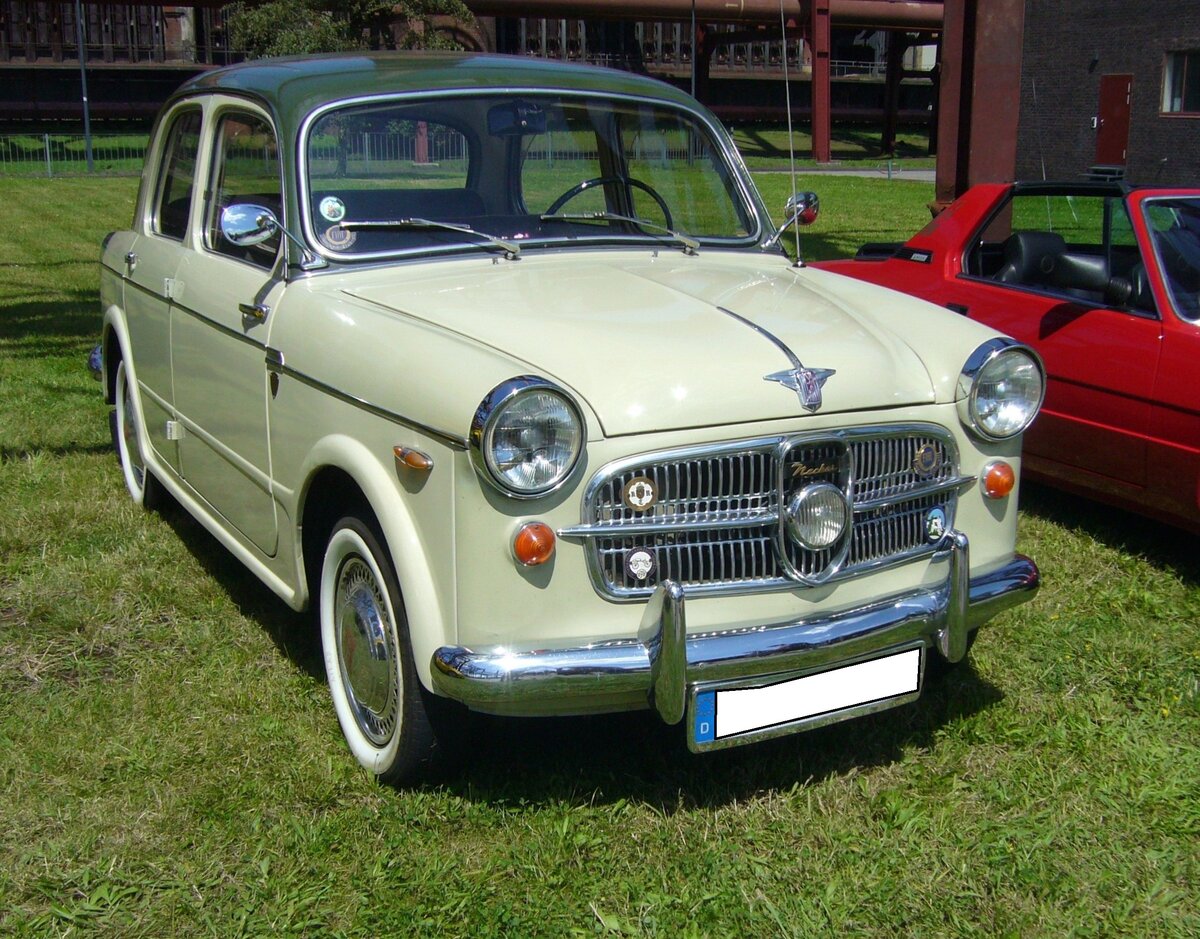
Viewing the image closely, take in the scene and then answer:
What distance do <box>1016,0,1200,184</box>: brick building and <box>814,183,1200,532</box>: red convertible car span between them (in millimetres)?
21126

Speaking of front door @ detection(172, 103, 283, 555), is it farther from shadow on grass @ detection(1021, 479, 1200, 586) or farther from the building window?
the building window

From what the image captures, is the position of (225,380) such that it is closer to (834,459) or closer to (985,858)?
(834,459)

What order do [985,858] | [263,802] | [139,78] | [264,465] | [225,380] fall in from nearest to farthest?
[985,858] < [263,802] < [264,465] < [225,380] < [139,78]

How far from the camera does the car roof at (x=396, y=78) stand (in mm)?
4020

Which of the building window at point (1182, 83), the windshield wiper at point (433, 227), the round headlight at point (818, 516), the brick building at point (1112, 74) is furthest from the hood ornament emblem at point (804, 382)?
the building window at point (1182, 83)

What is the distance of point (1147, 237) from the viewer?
533 cm

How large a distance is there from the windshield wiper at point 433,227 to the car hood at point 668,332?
66mm

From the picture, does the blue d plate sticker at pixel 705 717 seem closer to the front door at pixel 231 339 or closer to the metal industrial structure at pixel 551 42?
the front door at pixel 231 339

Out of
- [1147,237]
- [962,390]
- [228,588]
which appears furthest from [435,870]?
[1147,237]

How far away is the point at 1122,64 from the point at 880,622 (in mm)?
28908

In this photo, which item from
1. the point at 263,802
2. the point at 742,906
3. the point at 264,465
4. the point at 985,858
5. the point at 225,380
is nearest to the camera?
the point at 742,906

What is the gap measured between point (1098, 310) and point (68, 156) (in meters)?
30.2

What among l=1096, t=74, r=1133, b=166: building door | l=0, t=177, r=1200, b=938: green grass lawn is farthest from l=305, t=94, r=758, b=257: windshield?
l=1096, t=74, r=1133, b=166: building door

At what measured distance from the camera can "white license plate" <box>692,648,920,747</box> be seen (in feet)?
9.98
